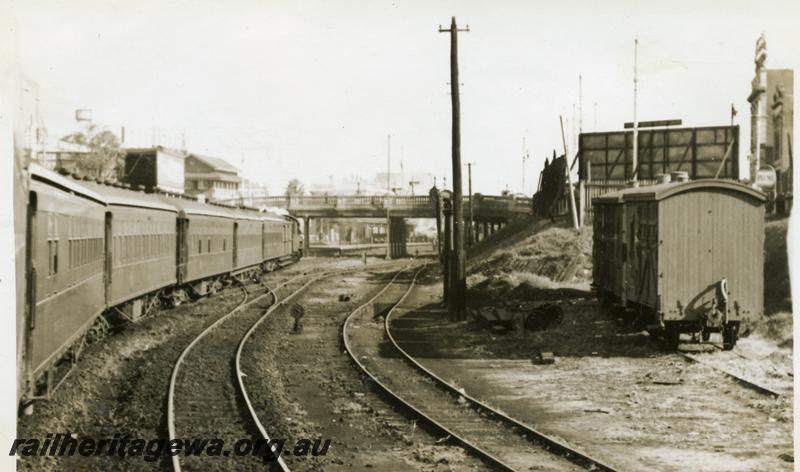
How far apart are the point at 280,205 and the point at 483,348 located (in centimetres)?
5537

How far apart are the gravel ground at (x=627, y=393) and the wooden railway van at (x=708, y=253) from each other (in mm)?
972

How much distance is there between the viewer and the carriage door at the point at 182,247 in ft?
80.1

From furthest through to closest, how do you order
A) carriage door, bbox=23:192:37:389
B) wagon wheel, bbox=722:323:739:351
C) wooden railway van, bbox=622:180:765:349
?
wagon wheel, bbox=722:323:739:351
wooden railway van, bbox=622:180:765:349
carriage door, bbox=23:192:37:389

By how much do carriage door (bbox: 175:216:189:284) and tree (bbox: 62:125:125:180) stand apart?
24.7 metres

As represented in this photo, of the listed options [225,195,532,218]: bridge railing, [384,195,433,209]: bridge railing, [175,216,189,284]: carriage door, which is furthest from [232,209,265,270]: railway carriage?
[384,195,433,209]: bridge railing

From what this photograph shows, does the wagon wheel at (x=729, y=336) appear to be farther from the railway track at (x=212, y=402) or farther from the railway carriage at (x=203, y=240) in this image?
the railway carriage at (x=203, y=240)

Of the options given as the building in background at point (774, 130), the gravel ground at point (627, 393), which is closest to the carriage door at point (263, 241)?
the gravel ground at point (627, 393)

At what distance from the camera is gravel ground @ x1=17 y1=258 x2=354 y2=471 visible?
33.0 ft

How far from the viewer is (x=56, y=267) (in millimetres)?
10656

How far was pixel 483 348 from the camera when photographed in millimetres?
19203

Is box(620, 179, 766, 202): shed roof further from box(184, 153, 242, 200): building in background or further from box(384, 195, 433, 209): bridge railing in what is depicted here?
box(184, 153, 242, 200): building in background

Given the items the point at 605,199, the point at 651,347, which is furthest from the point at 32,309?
the point at 605,199

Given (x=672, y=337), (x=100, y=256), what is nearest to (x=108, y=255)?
(x=100, y=256)

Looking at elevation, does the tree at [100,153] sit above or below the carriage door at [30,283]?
above
